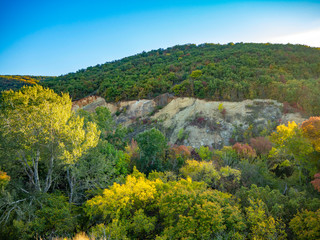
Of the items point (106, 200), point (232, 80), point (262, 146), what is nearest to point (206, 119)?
point (232, 80)

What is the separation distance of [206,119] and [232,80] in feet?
36.2

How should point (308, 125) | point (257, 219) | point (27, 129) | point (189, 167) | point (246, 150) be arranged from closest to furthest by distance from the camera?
point (257, 219)
point (27, 129)
point (308, 125)
point (189, 167)
point (246, 150)

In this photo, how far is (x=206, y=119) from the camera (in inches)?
1372

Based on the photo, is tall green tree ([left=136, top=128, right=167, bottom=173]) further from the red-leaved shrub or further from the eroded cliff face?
the red-leaved shrub

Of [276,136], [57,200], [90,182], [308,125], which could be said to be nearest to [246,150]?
[276,136]

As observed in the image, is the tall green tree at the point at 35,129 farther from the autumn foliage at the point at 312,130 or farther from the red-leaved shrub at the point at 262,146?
the red-leaved shrub at the point at 262,146

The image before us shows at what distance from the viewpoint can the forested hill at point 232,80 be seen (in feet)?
113

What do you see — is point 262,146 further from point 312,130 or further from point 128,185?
point 128,185

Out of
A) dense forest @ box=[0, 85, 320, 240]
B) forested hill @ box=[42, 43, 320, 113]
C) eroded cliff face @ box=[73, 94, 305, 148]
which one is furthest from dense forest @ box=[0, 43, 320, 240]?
forested hill @ box=[42, 43, 320, 113]

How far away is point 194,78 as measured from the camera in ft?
139

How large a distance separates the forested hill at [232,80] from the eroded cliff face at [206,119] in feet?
6.93

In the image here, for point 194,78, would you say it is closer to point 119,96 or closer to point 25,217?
point 119,96

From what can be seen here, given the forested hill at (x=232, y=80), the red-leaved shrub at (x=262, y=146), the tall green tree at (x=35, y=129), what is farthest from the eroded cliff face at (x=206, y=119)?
the tall green tree at (x=35, y=129)

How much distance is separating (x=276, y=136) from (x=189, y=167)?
10.00 metres
